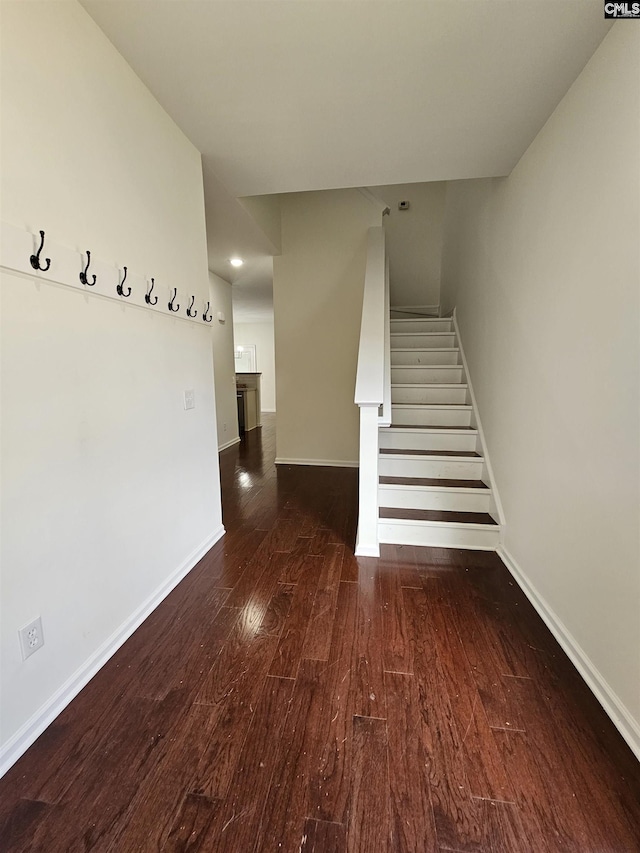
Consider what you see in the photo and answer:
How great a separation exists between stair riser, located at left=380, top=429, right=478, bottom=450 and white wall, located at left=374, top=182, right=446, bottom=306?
113 inches

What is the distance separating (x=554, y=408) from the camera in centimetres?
166

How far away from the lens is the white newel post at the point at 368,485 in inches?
82.8

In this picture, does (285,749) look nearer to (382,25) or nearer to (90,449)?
(90,449)

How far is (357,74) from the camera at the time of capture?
4.95ft

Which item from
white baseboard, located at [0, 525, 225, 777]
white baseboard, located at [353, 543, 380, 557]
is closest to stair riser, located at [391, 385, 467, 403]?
white baseboard, located at [353, 543, 380, 557]

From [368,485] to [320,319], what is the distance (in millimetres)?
2459

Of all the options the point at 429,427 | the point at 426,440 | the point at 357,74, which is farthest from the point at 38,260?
the point at 429,427

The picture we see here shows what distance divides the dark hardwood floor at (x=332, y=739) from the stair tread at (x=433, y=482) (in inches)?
27.9

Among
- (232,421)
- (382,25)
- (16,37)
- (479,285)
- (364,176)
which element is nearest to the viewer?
(16,37)

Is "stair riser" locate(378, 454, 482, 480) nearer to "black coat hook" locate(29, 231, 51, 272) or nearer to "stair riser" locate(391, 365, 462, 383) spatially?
"stair riser" locate(391, 365, 462, 383)

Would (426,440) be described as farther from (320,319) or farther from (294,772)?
(294,772)

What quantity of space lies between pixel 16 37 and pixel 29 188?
406mm

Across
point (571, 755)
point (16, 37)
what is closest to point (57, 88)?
point (16, 37)

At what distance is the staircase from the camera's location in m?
2.33
